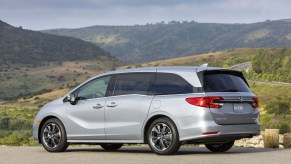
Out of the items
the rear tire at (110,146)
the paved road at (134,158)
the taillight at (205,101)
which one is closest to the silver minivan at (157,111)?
the taillight at (205,101)

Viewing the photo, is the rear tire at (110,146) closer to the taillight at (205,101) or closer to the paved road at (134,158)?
the paved road at (134,158)

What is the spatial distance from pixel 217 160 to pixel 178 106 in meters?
1.20

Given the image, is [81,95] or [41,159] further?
[81,95]

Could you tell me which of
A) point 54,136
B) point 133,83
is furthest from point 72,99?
point 133,83

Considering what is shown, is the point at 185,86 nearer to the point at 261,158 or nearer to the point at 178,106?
the point at 178,106

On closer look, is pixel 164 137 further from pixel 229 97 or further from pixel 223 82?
pixel 223 82

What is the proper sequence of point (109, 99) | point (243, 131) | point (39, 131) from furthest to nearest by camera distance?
point (39, 131), point (109, 99), point (243, 131)

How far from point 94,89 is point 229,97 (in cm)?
288

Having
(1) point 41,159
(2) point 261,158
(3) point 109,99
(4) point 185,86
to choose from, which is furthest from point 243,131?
(1) point 41,159

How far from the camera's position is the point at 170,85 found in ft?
39.0

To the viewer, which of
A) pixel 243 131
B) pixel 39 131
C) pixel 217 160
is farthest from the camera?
pixel 39 131

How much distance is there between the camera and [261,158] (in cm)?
1138

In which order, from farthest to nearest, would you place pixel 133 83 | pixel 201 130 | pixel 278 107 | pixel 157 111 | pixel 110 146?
pixel 278 107
pixel 110 146
pixel 133 83
pixel 157 111
pixel 201 130

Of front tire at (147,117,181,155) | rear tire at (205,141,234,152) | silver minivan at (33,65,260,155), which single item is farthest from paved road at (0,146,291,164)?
rear tire at (205,141,234,152)
